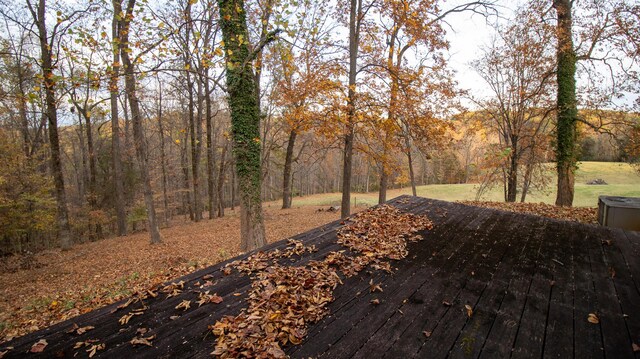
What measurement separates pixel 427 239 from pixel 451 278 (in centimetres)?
135

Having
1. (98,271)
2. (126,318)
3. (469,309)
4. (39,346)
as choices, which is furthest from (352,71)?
(98,271)

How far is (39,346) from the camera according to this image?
7.17ft

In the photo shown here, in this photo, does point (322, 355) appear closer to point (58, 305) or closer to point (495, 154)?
point (58, 305)

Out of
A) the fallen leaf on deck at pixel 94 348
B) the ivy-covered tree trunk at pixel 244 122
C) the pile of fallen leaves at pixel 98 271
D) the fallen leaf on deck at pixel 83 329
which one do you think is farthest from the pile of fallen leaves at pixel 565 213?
the fallen leaf on deck at pixel 83 329

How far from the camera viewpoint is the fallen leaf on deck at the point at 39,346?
2.15 metres

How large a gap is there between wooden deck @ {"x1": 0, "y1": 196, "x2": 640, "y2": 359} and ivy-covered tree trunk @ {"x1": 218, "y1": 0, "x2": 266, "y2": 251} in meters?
3.36

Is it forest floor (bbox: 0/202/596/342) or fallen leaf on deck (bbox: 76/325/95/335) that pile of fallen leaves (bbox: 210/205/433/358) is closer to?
fallen leaf on deck (bbox: 76/325/95/335)

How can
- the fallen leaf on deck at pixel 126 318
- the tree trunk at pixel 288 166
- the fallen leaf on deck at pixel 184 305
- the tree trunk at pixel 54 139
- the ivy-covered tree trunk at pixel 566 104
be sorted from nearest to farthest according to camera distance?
the fallen leaf on deck at pixel 126 318 → the fallen leaf on deck at pixel 184 305 → the ivy-covered tree trunk at pixel 566 104 → the tree trunk at pixel 54 139 → the tree trunk at pixel 288 166

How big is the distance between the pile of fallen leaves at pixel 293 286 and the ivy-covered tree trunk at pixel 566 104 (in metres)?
9.01

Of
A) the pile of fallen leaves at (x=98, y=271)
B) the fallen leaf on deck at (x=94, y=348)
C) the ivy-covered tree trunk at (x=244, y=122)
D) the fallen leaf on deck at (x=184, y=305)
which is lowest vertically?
the pile of fallen leaves at (x=98, y=271)

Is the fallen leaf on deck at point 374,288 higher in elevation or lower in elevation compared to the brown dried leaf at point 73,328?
higher

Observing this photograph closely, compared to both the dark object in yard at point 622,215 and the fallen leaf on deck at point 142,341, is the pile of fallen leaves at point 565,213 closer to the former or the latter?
the dark object in yard at point 622,215

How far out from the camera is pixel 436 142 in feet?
33.2

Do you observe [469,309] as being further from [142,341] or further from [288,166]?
[288,166]
